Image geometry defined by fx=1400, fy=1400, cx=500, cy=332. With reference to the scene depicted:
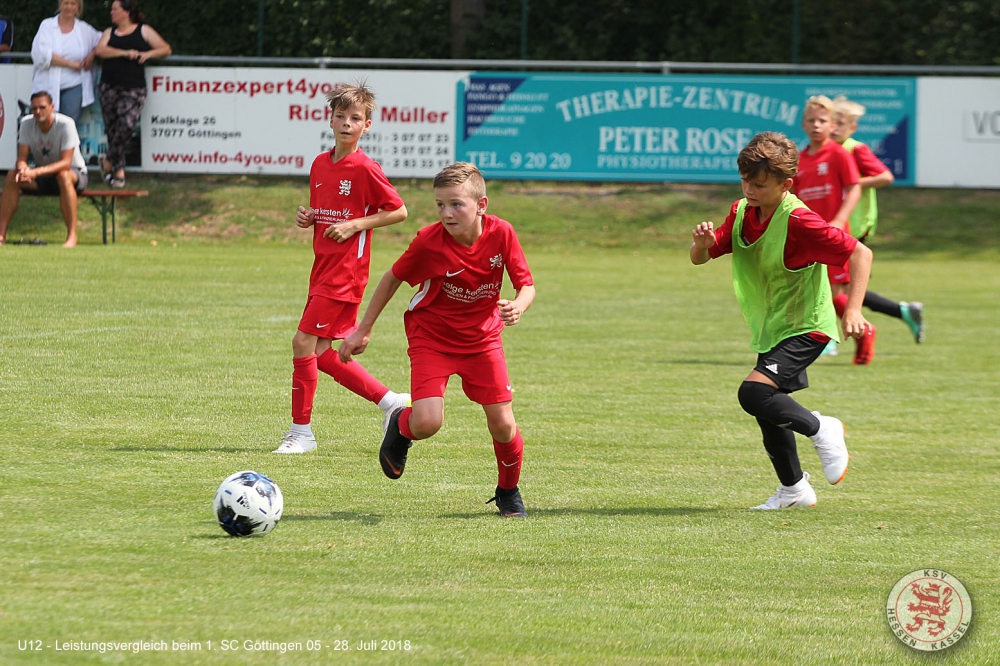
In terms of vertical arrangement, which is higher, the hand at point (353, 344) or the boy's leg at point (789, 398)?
the hand at point (353, 344)

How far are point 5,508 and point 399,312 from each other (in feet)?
26.3

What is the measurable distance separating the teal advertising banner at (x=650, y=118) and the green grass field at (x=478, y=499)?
6.73m

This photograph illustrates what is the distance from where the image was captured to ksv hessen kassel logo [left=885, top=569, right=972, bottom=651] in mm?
4304

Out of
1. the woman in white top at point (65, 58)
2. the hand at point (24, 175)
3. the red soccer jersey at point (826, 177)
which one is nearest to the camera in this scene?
the red soccer jersey at point (826, 177)

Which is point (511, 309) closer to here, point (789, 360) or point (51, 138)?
point (789, 360)

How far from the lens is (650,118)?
20312 millimetres

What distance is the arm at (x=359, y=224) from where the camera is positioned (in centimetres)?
734

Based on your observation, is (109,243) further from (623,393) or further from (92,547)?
(92,547)

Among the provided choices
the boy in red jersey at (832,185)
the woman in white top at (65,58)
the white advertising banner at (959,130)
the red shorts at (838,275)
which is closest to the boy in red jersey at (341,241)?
the boy in red jersey at (832,185)

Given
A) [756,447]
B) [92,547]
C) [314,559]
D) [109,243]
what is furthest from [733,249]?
[109,243]

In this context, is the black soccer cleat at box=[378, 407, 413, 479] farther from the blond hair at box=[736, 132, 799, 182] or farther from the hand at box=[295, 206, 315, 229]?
the blond hair at box=[736, 132, 799, 182]

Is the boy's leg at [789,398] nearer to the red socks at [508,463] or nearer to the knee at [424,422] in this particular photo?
the red socks at [508,463]

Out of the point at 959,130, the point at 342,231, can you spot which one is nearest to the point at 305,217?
the point at 342,231

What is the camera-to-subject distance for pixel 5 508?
18.0ft
